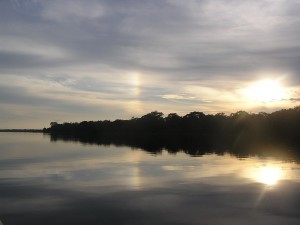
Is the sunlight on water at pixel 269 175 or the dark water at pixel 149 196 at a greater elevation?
the sunlight on water at pixel 269 175

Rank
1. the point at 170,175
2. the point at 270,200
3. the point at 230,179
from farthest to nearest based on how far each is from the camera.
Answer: the point at 170,175
the point at 230,179
the point at 270,200

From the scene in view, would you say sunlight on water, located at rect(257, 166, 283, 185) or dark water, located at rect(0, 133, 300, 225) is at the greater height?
sunlight on water, located at rect(257, 166, 283, 185)

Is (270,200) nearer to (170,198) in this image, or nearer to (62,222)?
(170,198)

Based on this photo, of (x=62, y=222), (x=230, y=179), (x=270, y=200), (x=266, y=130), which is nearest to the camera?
(x=62, y=222)

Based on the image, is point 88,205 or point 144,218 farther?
point 88,205

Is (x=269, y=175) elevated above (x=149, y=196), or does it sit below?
above

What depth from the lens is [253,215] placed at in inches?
825

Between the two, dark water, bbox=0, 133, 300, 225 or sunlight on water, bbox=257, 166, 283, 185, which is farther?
sunlight on water, bbox=257, 166, 283, 185

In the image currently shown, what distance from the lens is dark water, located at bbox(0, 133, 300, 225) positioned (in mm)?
20188

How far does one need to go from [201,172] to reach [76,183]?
44.8 feet

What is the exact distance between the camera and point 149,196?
2592cm

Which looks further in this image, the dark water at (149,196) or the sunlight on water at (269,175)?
the sunlight on water at (269,175)

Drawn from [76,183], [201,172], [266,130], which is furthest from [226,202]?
[266,130]

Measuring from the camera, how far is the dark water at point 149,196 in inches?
795
